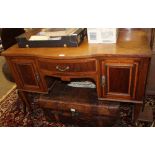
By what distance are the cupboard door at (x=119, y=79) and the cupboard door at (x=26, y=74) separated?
51cm

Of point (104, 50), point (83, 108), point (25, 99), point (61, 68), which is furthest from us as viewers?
point (25, 99)

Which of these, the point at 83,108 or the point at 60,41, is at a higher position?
the point at 60,41

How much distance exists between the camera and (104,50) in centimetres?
114

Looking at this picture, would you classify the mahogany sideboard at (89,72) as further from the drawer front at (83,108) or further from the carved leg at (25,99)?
the carved leg at (25,99)

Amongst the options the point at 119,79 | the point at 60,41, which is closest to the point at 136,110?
the point at 119,79

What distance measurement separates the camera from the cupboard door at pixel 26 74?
4.38ft

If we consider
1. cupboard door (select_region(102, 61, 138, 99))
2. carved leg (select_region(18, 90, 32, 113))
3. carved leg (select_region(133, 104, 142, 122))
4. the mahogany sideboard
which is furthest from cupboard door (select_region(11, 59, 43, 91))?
carved leg (select_region(133, 104, 142, 122))

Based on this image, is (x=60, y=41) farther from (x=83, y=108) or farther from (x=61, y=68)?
(x=83, y=108)

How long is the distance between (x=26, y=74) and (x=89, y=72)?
520 mm

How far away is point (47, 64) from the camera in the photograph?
125 cm
